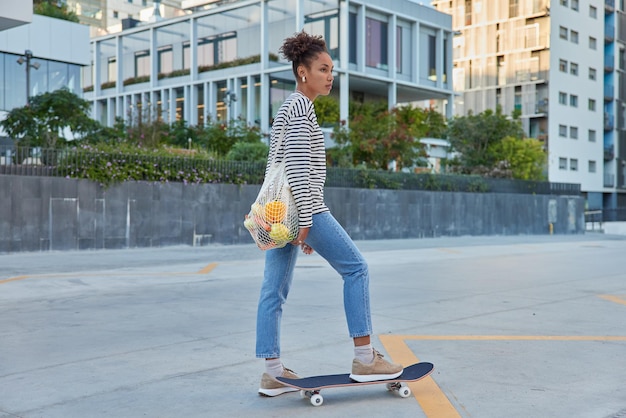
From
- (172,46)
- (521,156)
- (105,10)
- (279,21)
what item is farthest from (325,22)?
(105,10)

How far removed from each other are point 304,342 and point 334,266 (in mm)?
1759

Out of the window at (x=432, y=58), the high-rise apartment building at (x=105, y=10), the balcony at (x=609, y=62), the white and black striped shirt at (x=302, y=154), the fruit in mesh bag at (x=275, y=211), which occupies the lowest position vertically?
the fruit in mesh bag at (x=275, y=211)

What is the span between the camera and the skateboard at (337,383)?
4.06 metres

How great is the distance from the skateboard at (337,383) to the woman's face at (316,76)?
1585 mm

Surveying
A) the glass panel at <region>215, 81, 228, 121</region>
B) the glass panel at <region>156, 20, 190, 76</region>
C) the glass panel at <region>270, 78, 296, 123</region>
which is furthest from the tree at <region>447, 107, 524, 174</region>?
the glass panel at <region>156, 20, 190, 76</region>

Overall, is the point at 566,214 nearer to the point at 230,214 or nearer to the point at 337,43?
the point at 337,43

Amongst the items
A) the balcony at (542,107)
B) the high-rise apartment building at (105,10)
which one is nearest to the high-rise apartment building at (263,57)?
the balcony at (542,107)

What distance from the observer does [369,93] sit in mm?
44688

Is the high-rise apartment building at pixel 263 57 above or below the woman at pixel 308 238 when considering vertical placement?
above

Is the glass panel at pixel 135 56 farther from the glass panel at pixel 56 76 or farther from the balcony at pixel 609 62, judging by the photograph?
the balcony at pixel 609 62

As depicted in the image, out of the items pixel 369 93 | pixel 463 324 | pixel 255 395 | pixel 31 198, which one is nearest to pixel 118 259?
pixel 31 198

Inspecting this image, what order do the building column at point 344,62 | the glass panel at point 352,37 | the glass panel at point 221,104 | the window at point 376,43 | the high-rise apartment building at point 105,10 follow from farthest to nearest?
the high-rise apartment building at point 105,10
the glass panel at point 221,104
the window at point 376,43
the glass panel at point 352,37
the building column at point 344,62

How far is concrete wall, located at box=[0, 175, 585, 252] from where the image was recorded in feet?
53.9

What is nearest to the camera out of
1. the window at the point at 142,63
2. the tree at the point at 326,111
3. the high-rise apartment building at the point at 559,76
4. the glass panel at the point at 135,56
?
the tree at the point at 326,111
